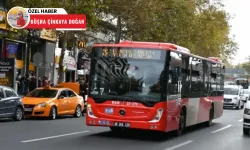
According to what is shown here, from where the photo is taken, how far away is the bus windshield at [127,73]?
14648 mm

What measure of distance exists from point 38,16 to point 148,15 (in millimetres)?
8570

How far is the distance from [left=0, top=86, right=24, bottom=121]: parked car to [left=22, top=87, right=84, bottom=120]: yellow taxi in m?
0.85

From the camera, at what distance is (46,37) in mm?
38156

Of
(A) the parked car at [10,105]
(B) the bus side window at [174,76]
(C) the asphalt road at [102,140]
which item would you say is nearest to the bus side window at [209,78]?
(C) the asphalt road at [102,140]

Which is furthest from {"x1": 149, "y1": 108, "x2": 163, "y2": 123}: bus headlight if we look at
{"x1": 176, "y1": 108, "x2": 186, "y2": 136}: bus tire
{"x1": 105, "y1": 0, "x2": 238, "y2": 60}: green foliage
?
{"x1": 105, "y1": 0, "x2": 238, "y2": 60}: green foliage

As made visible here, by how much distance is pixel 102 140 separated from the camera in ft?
47.9

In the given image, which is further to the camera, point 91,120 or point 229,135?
point 229,135

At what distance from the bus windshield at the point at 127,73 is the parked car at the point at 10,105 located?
21.4ft

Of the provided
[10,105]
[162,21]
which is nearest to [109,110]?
[10,105]

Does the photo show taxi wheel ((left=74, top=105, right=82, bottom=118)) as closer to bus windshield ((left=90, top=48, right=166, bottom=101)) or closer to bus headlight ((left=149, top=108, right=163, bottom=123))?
bus windshield ((left=90, top=48, right=166, bottom=101))

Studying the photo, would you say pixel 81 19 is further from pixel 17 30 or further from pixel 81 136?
pixel 81 136

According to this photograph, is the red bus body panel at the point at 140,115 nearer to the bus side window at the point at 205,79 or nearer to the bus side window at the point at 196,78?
the bus side window at the point at 196,78

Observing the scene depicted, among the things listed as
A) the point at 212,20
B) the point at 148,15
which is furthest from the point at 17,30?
the point at 212,20

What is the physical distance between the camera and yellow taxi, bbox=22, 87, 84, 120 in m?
22.4
